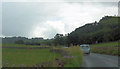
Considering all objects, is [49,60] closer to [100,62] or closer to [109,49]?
[100,62]

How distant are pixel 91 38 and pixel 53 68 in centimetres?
8916

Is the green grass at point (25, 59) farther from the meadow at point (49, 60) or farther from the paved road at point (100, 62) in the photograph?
the paved road at point (100, 62)

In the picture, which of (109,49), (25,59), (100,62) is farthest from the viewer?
(109,49)

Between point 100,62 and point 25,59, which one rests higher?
point 100,62

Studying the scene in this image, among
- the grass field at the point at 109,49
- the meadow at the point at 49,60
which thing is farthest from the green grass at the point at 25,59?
the grass field at the point at 109,49

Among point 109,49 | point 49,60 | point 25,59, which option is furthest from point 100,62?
point 109,49

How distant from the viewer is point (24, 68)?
13.4 meters

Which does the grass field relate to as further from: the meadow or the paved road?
the meadow

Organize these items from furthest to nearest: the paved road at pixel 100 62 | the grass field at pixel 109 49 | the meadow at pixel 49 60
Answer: the grass field at pixel 109 49 < the paved road at pixel 100 62 < the meadow at pixel 49 60

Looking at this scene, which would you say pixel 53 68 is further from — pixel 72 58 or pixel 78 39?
pixel 78 39

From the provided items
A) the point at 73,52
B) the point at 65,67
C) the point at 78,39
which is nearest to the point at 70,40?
the point at 78,39

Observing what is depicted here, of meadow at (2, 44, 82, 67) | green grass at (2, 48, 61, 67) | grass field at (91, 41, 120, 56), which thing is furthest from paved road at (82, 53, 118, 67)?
grass field at (91, 41, 120, 56)

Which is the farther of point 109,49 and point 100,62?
point 109,49

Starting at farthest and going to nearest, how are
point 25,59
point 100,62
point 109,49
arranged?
1. point 109,49
2. point 25,59
3. point 100,62
